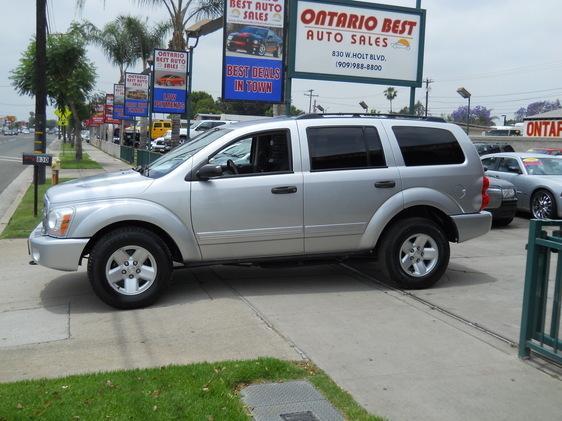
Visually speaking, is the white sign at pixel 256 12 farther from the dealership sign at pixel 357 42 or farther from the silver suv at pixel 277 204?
the silver suv at pixel 277 204

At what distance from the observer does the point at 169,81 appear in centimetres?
1942

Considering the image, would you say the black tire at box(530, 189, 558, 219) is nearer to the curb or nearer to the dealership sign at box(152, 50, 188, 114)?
the curb

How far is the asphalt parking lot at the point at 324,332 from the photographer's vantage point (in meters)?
4.20

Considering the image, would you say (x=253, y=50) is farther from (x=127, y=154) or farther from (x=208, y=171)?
(x=127, y=154)

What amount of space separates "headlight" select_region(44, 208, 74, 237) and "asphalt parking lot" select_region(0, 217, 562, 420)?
811 mm

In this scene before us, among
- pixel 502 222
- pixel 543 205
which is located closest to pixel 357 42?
pixel 502 222

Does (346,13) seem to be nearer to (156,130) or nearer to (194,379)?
(194,379)

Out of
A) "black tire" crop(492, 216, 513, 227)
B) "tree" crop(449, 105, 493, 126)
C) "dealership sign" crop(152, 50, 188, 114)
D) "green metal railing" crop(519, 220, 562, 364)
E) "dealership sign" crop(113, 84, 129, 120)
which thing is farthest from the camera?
"tree" crop(449, 105, 493, 126)

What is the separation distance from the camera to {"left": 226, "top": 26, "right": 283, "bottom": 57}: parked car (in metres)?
11.4

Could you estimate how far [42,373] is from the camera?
4461 mm

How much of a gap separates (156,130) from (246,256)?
47.0 m

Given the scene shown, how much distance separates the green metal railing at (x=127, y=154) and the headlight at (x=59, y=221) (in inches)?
968

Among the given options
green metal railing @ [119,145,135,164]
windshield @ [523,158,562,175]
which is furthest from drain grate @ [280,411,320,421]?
green metal railing @ [119,145,135,164]

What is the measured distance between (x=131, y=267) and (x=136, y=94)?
25063 mm
